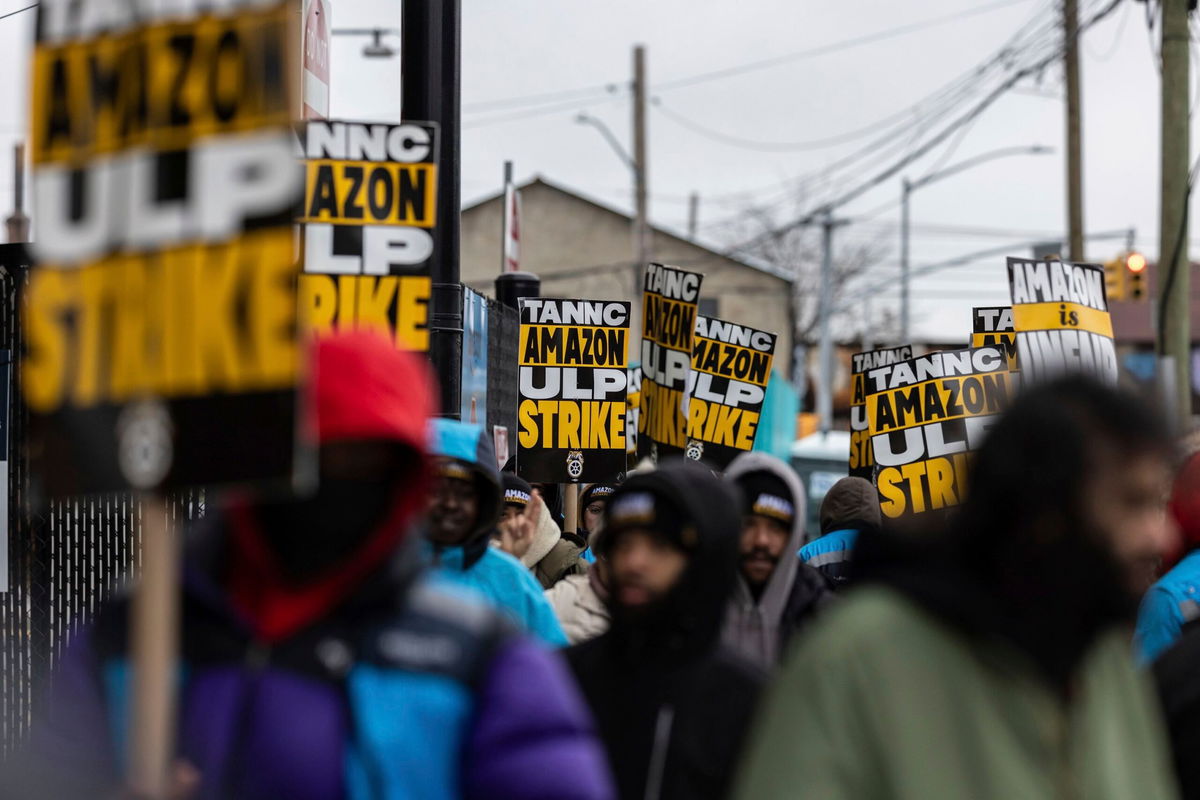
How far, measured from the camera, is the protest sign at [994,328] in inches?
412

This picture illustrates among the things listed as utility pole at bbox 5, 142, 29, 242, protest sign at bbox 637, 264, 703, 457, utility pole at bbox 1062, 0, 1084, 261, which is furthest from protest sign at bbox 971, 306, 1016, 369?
utility pole at bbox 5, 142, 29, 242

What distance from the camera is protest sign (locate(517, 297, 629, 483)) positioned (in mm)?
10406

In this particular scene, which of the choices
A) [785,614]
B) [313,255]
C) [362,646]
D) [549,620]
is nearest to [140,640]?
[362,646]

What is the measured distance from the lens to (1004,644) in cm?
207

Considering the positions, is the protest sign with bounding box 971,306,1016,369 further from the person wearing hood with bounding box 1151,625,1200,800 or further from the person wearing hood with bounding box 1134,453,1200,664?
the person wearing hood with bounding box 1151,625,1200,800

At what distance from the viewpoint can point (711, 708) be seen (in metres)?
3.15

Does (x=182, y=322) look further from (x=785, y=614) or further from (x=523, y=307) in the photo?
(x=523, y=307)

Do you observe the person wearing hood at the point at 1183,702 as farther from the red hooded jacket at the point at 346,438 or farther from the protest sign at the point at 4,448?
the protest sign at the point at 4,448

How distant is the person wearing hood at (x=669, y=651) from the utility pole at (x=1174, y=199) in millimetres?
11149

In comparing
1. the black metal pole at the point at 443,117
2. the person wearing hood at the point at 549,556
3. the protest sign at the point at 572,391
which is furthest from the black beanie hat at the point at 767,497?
the protest sign at the point at 572,391

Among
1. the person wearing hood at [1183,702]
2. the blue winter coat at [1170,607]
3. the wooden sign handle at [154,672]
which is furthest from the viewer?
the blue winter coat at [1170,607]

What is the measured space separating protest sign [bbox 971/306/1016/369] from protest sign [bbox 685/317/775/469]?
151cm

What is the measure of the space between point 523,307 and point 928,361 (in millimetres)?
2769

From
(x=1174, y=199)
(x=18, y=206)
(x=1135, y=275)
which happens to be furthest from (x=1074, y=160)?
(x=18, y=206)
